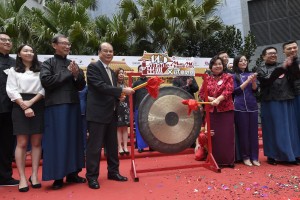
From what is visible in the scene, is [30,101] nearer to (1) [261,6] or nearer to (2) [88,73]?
(2) [88,73]

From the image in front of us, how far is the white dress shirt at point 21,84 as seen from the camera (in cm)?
310

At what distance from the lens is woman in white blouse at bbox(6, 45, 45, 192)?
10.2 ft

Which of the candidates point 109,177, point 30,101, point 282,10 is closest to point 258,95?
point 109,177

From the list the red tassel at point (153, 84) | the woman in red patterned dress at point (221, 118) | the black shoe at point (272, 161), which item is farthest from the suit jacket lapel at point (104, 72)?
the black shoe at point (272, 161)

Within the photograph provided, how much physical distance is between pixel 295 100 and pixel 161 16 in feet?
17.6

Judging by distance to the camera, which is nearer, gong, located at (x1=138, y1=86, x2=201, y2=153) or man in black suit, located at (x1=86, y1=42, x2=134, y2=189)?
man in black suit, located at (x1=86, y1=42, x2=134, y2=189)

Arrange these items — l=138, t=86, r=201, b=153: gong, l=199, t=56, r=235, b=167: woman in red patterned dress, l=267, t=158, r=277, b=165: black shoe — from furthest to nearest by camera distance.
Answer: l=267, t=158, r=277, b=165: black shoe
l=199, t=56, r=235, b=167: woman in red patterned dress
l=138, t=86, r=201, b=153: gong

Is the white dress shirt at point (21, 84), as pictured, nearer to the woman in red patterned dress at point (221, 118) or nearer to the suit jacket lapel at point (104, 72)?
the suit jacket lapel at point (104, 72)

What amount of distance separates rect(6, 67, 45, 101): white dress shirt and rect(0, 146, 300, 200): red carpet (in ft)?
3.21

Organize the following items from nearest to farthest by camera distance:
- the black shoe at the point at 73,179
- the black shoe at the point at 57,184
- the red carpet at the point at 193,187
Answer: the red carpet at the point at 193,187 < the black shoe at the point at 57,184 < the black shoe at the point at 73,179

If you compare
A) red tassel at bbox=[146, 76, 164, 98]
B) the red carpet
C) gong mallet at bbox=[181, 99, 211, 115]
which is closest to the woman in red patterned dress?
the red carpet

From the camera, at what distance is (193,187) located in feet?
10.4

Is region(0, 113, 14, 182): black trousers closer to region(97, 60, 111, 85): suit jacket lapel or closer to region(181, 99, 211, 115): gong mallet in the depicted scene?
region(97, 60, 111, 85): suit jacket lapel

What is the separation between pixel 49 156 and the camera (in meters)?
3.14
